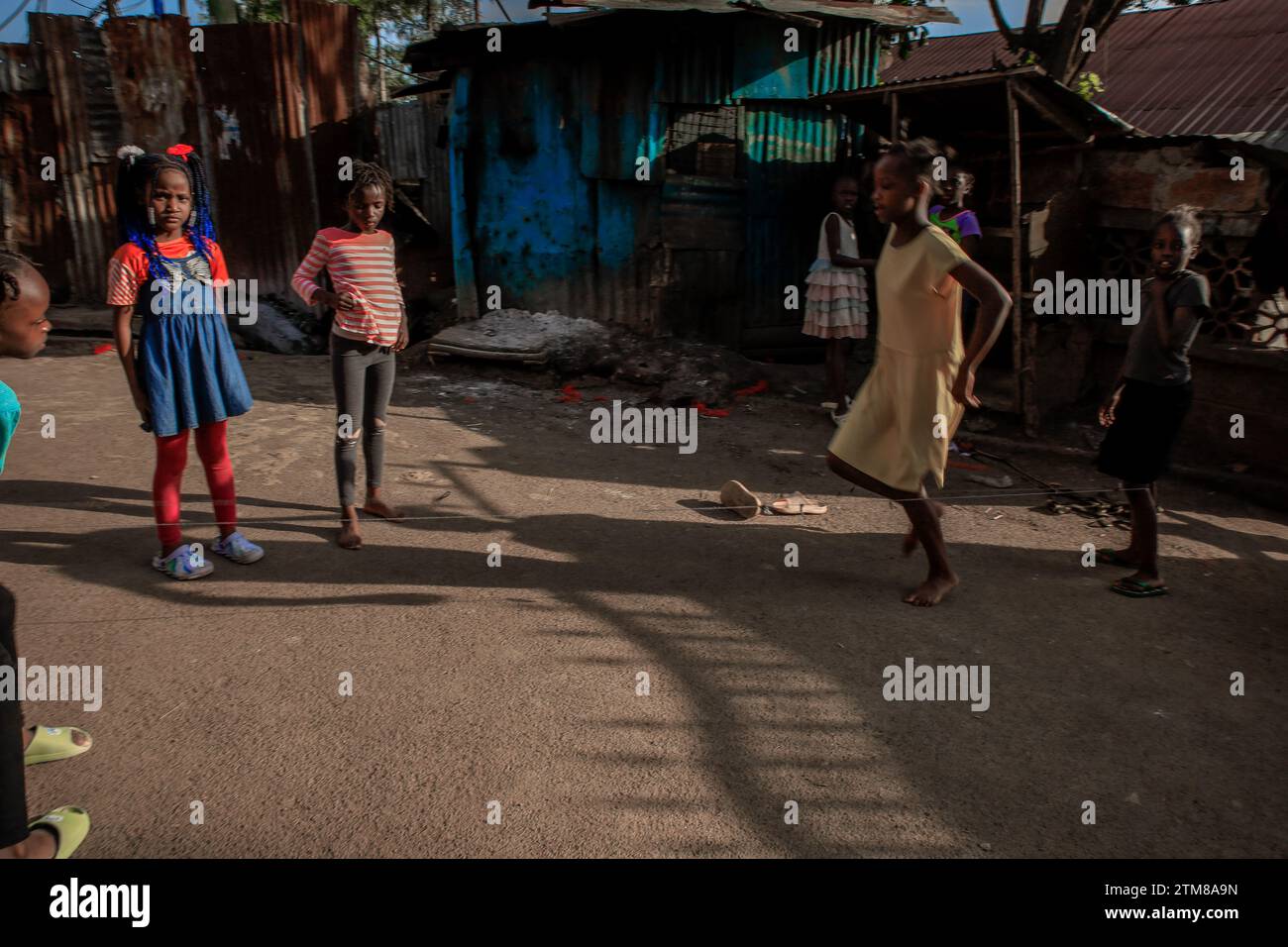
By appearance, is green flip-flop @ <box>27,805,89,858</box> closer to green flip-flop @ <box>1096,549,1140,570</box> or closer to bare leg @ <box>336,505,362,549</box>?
bare leg @ <box>336,505,362,549</box>

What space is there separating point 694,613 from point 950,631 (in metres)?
1.05

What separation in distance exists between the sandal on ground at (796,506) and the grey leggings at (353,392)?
2.24 m

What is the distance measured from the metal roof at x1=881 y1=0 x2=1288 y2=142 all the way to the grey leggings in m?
7.03

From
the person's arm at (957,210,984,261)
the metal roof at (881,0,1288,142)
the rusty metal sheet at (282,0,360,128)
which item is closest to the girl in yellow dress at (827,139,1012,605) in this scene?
the person's arm at (957,210,984,261)

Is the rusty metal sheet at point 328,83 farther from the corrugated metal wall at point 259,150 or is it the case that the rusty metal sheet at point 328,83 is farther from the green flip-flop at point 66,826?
the green flip-flop at point 66,826

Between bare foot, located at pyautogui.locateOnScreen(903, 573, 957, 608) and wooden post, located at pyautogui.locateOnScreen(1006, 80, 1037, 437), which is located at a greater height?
wooden post, located at pyautogui.locateOnScreen(1006, 80, 1037, 437)

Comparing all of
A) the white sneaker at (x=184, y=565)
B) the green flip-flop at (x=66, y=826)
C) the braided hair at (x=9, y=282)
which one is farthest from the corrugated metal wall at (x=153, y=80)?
the green flip-flop at (x=66, y=826)

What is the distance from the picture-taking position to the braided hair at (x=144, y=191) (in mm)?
3814

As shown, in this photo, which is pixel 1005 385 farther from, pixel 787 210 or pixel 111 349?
pixel 111 349

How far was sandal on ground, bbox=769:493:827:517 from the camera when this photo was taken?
540 centimetres

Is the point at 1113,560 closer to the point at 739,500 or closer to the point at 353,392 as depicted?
the point at 739,500

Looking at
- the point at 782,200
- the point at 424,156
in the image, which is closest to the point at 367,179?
the point at 782,200

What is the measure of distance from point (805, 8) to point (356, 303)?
6.25 m

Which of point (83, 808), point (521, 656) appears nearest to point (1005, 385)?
point (521, 656)
